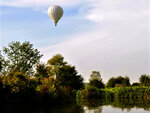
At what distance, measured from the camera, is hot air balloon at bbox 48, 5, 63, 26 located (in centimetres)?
1510

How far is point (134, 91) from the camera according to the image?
2020 centimetres

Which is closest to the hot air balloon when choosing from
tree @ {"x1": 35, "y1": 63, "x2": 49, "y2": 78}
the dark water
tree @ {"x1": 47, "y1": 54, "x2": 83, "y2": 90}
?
the dark water

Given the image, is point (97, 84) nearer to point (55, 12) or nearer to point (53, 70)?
point (53, 70)

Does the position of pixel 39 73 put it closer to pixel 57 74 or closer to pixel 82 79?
pixel 57 74

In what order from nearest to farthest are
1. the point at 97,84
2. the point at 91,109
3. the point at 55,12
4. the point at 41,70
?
the point at 91,109 → the point at 55,12 → the point at 41,70 → the point at 97,84

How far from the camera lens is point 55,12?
15078 mm

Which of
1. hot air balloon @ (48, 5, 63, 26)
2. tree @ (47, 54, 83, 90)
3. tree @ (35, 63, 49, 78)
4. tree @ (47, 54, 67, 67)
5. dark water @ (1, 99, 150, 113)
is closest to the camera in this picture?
dark water @ (1, 99, 150, 113)

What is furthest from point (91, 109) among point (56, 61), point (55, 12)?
point (56, 61)

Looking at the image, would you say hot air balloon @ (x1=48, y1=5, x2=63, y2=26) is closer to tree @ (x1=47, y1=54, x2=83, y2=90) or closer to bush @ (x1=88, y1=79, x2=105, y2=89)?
tree @ (x1=47, y1=54, x2=83, y2=90)

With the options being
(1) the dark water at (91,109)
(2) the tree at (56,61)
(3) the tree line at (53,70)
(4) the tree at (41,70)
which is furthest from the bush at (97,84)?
(1) the dark water at (91,109)

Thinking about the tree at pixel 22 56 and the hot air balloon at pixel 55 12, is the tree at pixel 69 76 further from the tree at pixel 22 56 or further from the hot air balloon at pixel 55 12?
the hot air balloon at pixel 55 12

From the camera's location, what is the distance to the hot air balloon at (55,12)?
49.5 ft

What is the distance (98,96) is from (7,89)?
14733 millimetres

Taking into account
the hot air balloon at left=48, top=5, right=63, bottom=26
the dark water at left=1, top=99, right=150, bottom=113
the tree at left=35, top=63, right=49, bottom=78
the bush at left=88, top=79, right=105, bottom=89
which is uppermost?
the hot air balloon at left=48, top=5, right=63, bottom=26
